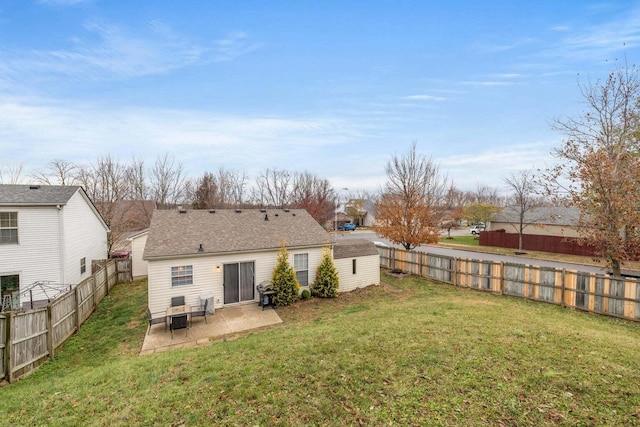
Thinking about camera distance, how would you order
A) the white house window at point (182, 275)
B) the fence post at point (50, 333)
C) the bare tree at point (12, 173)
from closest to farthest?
the fence post at point (50, 333)
the white house window at point (182, 275)
the bare tree at point (12, 173)

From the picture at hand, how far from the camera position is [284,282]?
12.7 meters

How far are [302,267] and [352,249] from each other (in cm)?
301

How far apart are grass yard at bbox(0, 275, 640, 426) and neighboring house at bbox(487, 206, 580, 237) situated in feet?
84.5

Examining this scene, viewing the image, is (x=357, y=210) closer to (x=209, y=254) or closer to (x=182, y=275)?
(x=209, y=254)

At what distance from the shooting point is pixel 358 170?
148ft

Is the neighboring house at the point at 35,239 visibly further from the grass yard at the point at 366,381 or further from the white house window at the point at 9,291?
the grass yard at the point at 366,381

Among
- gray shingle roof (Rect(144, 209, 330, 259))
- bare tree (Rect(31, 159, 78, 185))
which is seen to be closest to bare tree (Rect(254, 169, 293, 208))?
bare tree (Rect(31, 159, 78, 185))

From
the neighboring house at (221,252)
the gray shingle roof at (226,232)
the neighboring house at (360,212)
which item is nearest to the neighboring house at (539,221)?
the gray shingle roof at (226,232)

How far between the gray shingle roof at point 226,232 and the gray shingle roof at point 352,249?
3.32 feet

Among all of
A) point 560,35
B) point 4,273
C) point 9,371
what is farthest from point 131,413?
point 560,35

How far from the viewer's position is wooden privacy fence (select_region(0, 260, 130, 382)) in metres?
6.55

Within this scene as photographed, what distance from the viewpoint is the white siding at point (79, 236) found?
13961mm

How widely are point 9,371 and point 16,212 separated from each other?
9611 millimetres

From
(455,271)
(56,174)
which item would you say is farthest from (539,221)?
(56,174)
